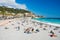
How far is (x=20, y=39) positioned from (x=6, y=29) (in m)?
0.25

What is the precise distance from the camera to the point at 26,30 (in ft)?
9.68

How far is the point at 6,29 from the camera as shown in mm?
2963

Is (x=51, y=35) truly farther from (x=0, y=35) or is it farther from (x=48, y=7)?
(x=0, y=35)

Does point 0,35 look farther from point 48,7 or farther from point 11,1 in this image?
point 48,7

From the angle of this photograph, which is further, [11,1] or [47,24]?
[47,24]

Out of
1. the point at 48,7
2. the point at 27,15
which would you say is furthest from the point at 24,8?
the point at 48,7

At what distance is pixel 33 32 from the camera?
116 inches

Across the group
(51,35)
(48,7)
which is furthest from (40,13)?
(51,35)

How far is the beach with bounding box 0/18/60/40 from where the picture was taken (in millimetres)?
2869

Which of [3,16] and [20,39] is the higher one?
[3,16]

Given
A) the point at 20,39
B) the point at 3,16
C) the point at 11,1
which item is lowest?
the point at 20,39

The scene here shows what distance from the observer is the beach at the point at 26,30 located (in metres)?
2.87

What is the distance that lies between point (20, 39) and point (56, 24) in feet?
1.63

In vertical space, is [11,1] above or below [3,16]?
above
